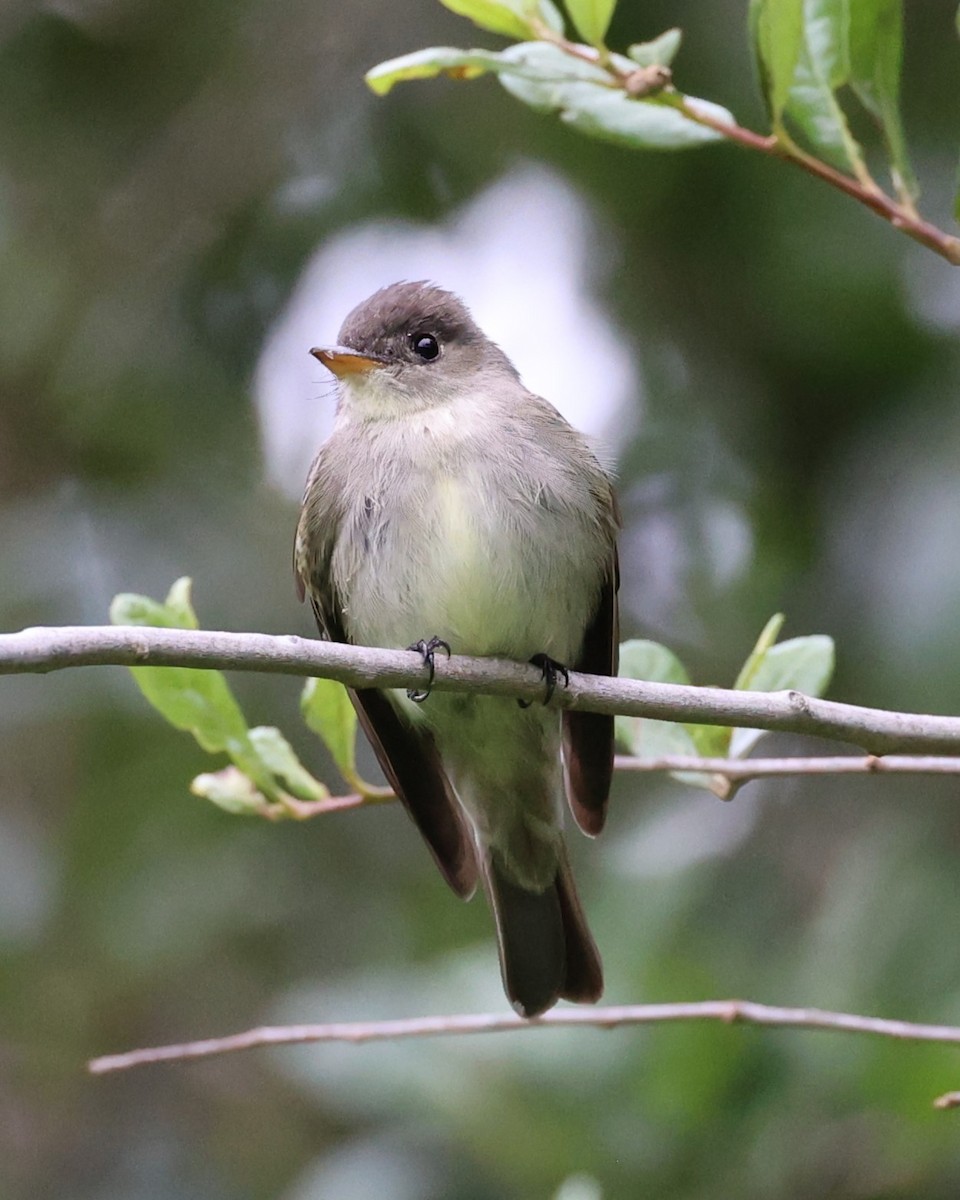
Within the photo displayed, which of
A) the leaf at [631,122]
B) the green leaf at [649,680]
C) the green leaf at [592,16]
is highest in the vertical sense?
the green leaf at [592,16]

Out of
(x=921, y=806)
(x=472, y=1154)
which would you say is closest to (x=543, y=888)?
(x=472, y=1154)

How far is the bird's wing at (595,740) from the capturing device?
3697 mm

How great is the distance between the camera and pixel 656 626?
5559mm

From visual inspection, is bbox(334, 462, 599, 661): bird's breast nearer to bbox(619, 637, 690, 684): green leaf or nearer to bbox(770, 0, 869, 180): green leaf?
bbox(619, 637, 690, 684): green leaf

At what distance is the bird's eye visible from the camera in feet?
13.1

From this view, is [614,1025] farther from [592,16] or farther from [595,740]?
[592,16]

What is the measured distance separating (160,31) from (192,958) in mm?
3177

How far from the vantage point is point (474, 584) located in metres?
3.33

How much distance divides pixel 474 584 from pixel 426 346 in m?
0.93

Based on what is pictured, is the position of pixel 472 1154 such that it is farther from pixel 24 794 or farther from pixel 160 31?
pixel 160 31

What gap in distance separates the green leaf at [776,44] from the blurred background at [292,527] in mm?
1888

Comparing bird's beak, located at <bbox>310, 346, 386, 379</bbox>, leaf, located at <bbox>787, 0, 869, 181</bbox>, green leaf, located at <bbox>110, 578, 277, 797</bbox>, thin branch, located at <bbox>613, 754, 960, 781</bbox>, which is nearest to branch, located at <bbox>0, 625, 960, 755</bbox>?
thin branch, located at <bbox>613, 754, 960, 781</bbox>

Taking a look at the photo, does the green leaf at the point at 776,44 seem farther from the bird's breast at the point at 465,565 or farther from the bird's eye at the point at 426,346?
the bird's eye at the point at 426,346

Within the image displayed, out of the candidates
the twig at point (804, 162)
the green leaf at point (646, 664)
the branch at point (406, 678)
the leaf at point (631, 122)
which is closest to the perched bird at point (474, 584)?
the green leaf at point (646, 664)
